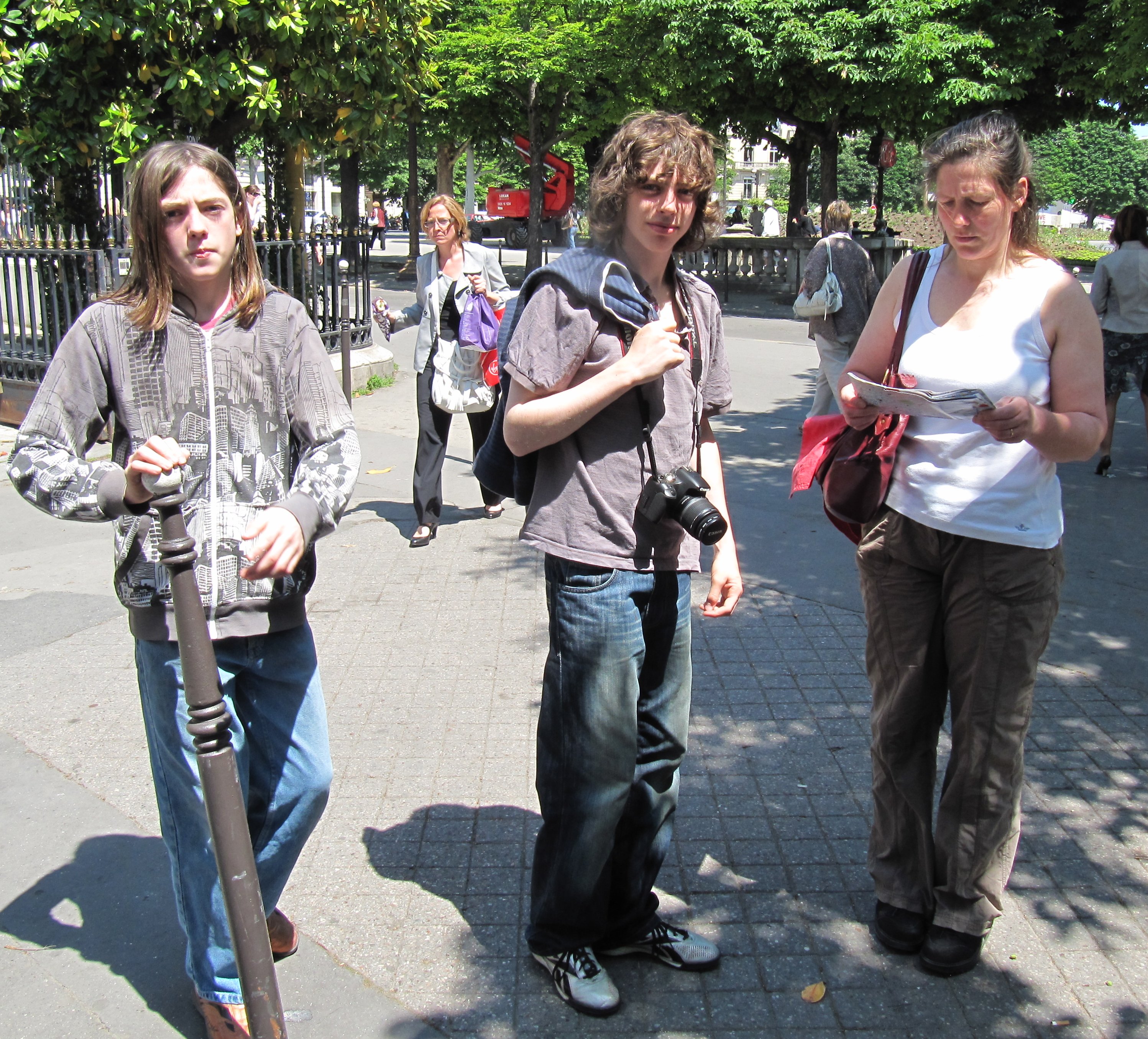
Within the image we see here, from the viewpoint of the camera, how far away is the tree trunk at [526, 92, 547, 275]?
27609 millimetres

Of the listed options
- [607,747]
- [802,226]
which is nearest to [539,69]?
[802,226]

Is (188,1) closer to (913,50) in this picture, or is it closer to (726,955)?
(726,955)

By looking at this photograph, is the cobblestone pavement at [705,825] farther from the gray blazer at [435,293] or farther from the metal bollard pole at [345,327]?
the metal bollard pole at [345,327]

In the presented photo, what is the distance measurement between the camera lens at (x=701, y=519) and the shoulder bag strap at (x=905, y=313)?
738 millimetres

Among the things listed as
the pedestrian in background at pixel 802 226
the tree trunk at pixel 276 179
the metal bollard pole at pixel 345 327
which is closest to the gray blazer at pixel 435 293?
the metal bollard pole at pixel 345 327

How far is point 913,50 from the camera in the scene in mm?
22359

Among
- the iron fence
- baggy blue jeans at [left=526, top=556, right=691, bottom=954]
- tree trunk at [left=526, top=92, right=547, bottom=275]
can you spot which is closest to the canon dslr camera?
baggy blue jeans at [left=526, top=556, right=691, bottom=954]

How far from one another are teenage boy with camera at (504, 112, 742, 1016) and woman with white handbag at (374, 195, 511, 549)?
146 inches

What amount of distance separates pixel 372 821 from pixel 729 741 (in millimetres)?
1318

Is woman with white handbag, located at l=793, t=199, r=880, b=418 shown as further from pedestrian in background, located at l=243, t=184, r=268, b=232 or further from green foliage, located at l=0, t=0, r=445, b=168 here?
pedestrian in background, located at l=243, t=184, r=268, b=232

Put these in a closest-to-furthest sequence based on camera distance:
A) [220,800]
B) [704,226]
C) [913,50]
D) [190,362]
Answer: [220,800] → [190,362] → [704,226] → [913,50]

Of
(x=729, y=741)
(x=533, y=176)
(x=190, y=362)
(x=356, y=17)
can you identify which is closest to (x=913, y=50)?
(x=533, y=176)

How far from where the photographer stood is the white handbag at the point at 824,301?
26.1ft

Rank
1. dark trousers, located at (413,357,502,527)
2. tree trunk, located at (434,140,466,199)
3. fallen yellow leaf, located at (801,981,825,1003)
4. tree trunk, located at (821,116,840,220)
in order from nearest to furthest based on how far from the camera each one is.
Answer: fallen yellow leaf, located at (801,981,825,1003) → dark trousers, located at (413,357,502,527) → tree trunk, located at (821,116,840,220) → tree trunk, located at (434,140,466,199)
